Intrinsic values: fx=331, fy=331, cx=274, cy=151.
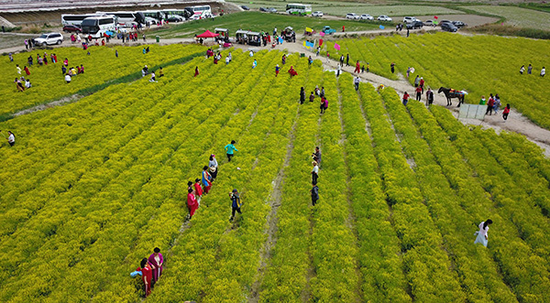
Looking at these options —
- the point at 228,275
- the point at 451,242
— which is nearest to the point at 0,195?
the point at 228,275

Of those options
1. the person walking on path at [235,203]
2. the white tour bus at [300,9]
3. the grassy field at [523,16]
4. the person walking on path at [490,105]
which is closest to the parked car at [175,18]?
the white tour bus at [300,9]

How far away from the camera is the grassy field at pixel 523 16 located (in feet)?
260

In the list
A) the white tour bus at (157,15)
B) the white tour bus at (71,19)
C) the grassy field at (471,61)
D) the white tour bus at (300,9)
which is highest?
the white tour bus at (300,9)

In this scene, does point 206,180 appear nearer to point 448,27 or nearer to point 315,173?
point 315,173

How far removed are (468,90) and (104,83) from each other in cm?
4043

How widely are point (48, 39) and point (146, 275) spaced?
57.6 metres

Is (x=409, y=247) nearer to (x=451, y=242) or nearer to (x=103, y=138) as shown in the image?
(x=451, y=242)

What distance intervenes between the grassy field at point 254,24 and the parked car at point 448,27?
15088mm

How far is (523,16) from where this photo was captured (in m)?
92.8

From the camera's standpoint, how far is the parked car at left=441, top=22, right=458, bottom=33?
7394cm

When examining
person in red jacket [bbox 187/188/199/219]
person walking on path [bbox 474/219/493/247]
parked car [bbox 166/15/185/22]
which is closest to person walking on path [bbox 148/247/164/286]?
person in red jacket [bbox 187/188/199/219]

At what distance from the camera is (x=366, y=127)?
28094mm

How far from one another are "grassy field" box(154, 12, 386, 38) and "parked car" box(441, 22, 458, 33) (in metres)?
15.1

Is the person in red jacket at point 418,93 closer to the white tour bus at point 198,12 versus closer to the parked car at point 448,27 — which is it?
the parked car at point 448,27
